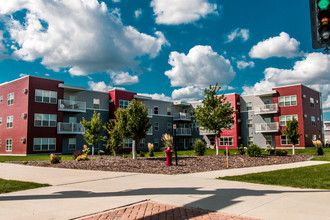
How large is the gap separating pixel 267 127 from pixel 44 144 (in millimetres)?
30631

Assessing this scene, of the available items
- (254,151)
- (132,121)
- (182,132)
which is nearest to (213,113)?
(254,151)

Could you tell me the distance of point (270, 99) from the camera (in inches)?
1687

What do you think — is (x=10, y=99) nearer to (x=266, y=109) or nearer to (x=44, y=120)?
(x=44, y=120)

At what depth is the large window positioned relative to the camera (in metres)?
32.6

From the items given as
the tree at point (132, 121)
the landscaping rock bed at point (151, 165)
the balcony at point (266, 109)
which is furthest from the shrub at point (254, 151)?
the balcony at point (266, 109)

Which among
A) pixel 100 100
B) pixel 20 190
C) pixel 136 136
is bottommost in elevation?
pixel 20 190

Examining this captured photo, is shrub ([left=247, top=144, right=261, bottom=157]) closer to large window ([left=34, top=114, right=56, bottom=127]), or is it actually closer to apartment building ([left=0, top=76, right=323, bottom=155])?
apartment building ([left=0, top=76, right=323, bottom=155])

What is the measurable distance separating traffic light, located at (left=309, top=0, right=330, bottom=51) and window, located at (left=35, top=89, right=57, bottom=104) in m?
32.9

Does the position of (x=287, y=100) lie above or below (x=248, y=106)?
above

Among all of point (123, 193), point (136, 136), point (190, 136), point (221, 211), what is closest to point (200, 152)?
point (136, 136)

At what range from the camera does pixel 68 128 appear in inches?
1373

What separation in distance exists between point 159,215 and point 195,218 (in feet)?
2.35

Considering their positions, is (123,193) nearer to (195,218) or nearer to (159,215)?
(159,215)

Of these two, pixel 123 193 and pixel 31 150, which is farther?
pixel 31 150
